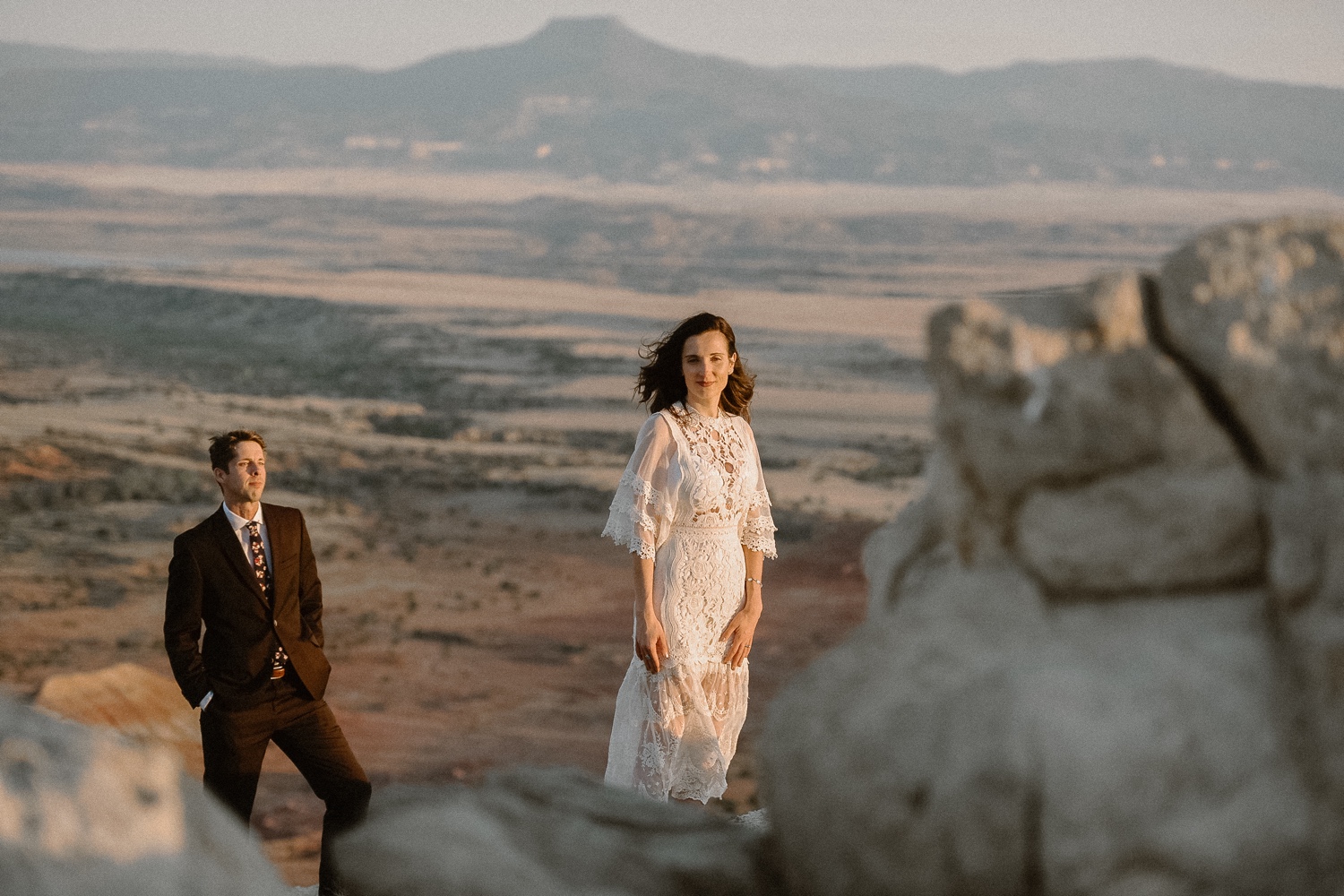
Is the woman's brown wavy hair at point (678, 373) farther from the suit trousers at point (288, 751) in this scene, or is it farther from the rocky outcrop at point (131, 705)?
the rocky outcrop at point (131, 705)

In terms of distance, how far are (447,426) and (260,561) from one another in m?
29.2

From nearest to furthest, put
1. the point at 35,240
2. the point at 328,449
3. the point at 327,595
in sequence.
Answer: the point at 327,595 < the point at 328,449 < the point at 35,240

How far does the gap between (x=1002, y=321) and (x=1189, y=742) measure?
2.50 ft

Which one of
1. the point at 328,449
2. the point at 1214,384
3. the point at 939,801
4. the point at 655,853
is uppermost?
the point at 1214,384

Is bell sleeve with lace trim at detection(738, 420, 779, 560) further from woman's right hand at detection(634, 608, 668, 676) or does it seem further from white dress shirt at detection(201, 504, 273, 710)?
white dress shirt at detection(201, 504, 273, 710)

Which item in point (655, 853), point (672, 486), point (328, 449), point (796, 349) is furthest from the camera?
point (796, 349)

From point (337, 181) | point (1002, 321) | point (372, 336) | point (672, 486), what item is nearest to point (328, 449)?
point (672, 486)

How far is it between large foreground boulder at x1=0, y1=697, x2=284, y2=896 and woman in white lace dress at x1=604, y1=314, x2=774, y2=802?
1.89 m

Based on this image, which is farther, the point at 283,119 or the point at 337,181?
the point at 283,119

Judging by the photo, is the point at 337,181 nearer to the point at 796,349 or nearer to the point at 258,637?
the point at 796,349

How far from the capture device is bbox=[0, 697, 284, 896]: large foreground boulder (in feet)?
7.59

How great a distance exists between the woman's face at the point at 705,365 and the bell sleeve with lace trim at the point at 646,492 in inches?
5.6

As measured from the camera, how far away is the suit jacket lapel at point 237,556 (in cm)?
398

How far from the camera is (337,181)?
5945 inches
